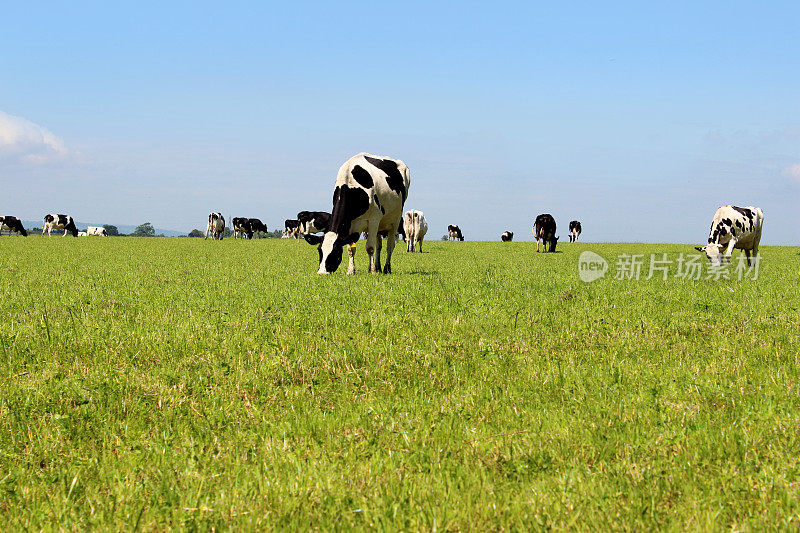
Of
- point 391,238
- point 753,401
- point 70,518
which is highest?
point 391,238

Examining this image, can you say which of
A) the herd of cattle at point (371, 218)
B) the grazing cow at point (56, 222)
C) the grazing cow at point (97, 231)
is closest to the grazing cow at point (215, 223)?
the grazing cow at point (56, 222)

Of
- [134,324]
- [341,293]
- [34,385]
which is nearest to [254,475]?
[34,385]

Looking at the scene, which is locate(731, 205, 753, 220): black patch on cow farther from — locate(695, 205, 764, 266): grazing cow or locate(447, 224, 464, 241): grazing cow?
locate(447, 224, 464, 241): grazing cow

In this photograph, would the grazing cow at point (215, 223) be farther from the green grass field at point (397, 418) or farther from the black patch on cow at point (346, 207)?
the green grass field at point (397, 418)

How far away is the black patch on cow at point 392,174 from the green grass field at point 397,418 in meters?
8.15

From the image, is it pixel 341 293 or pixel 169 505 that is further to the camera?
pixel 341 293

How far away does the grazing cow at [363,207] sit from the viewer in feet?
48.4

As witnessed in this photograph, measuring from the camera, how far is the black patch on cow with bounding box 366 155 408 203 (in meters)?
16.3

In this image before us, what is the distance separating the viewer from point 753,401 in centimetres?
478

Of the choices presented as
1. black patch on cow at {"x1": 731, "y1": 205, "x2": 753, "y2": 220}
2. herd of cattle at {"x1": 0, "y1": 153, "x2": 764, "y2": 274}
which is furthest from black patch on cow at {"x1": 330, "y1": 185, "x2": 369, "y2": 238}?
black patch on cow at {"x1": 731, "y1": 205, "x2": 753, "y2": 220}

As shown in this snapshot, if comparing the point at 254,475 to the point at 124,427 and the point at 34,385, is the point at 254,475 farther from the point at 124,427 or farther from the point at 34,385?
the point at 34,385

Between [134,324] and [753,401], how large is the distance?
7.04 m

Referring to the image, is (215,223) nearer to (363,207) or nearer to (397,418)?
(363,207)

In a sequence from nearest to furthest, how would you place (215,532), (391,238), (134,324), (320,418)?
→ (215,532) < (320,418) < (134,324) < (391,238)
